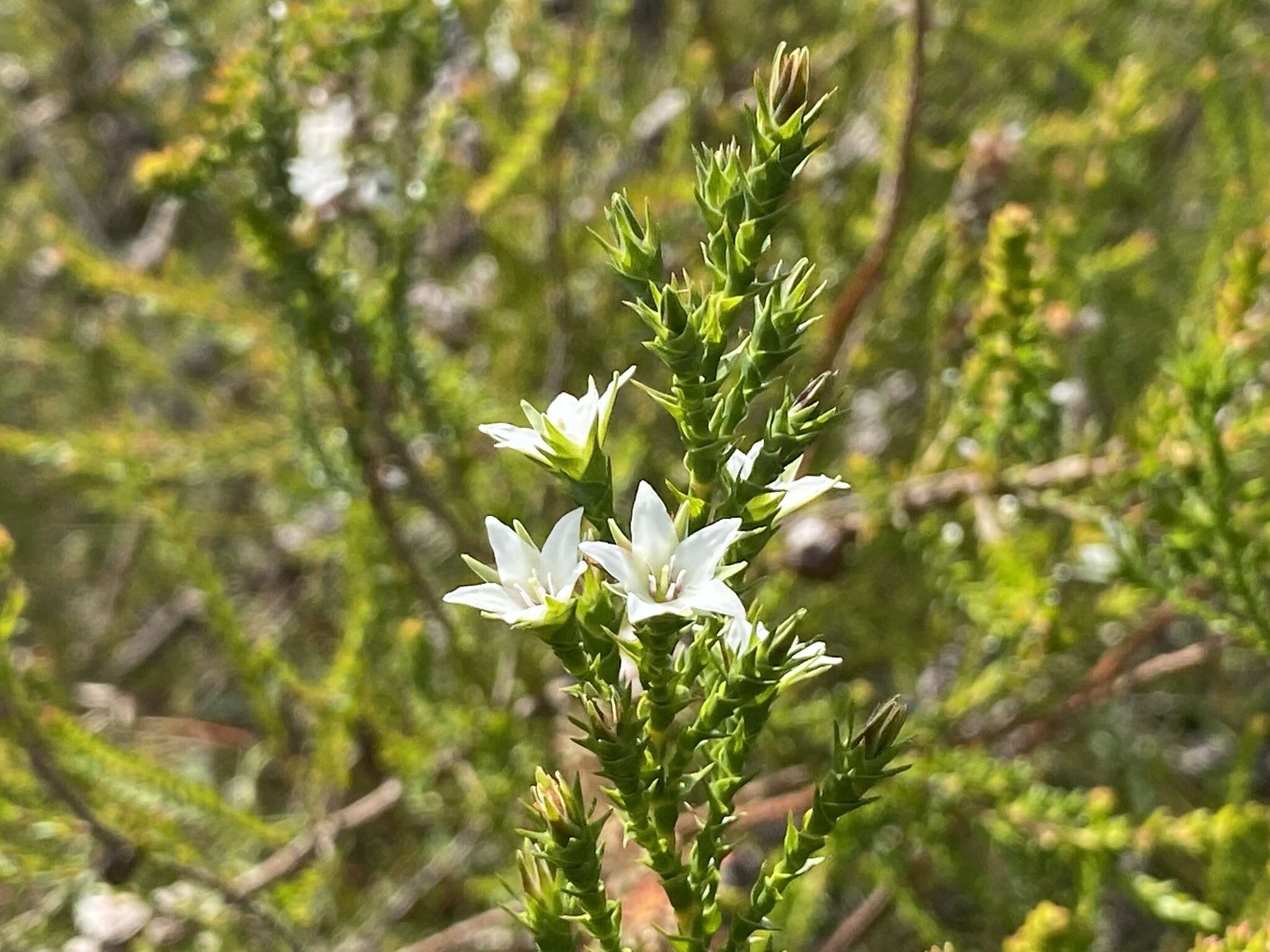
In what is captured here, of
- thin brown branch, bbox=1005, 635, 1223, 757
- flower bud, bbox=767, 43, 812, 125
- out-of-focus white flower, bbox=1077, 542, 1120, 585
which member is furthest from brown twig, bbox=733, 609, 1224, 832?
flower bud, bbox=767, 43, 812, 125

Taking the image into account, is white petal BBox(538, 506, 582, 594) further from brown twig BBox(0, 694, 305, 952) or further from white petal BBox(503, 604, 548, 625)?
brown twig BBox(0, 694, 305, 952)

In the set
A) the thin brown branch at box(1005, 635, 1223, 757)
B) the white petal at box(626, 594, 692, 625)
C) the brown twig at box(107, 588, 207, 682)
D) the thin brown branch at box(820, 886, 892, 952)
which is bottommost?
the thin brown branch at box(820, 886, 892, 952)

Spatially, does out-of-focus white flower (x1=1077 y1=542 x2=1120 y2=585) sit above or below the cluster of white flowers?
below

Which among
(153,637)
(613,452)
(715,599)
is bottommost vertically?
(715,599)

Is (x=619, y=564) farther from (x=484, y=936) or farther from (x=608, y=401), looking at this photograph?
(x=484, y=936)

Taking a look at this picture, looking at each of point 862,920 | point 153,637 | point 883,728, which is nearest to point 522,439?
point 883,728
